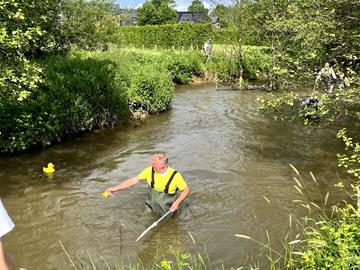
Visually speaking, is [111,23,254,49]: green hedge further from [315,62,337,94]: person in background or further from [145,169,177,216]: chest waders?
[145,169,177,216]: chest waders

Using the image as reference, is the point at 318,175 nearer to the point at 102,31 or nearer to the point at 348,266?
the point at 348,266

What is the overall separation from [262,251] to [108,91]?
10.3 m

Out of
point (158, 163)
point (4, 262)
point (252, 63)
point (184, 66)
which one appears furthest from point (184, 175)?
point (252, 63)

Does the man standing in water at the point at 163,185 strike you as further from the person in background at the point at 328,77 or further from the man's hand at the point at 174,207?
the person in background at the point at 328,77

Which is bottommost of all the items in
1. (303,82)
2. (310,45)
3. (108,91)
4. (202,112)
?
(202,112)

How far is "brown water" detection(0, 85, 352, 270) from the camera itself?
7945mm

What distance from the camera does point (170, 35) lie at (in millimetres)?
43125

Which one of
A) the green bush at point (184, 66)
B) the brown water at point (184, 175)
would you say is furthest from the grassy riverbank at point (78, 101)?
the green bush at point (184, 66)

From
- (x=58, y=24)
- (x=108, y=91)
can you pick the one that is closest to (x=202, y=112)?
(x=108, y=91)

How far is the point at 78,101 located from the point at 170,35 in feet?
98.5

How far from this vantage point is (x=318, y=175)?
11.7m

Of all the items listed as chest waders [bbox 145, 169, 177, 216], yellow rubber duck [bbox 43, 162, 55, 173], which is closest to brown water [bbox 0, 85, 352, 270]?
yellow rubber duck [bbox 43, 162, 55, 173]

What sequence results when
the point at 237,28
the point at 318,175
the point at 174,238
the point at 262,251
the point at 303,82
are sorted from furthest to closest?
the point at 237,28 < the point at 318,175 < the point at 303,82 < the point at 174,238 < the point at 262,251

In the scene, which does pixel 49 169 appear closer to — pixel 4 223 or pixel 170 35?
pixel 4 223
